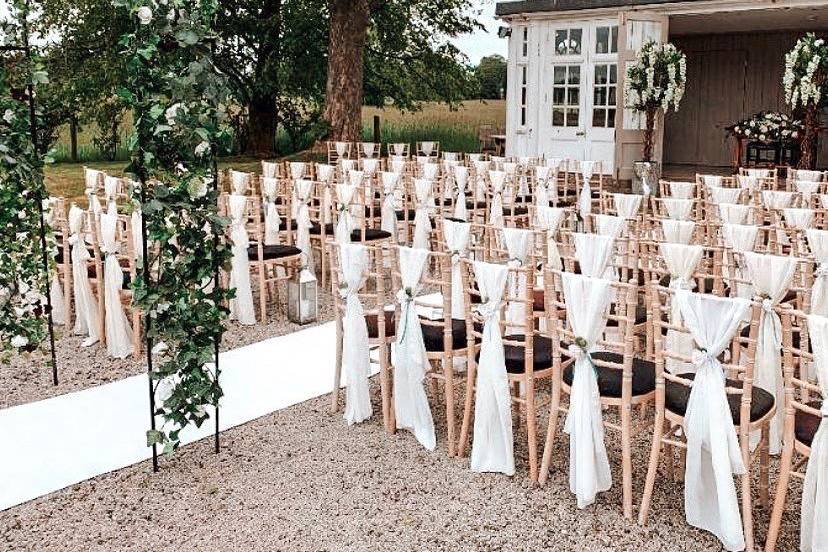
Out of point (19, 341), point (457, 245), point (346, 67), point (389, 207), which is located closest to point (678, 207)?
point (457, 245)

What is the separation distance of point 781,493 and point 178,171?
2.93 m

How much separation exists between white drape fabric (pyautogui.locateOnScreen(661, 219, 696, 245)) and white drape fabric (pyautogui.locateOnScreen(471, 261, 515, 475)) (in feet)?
6.73

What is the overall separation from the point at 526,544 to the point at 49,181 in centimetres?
1122

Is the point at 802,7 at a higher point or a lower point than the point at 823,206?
higher

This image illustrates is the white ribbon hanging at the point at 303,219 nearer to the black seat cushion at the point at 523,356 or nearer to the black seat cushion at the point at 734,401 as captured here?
the black seat cushion at the point at 523,356

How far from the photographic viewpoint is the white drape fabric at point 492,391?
411cm

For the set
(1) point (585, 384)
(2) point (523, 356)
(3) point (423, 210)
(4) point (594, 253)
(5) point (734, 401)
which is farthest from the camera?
(3) point (423, 210)

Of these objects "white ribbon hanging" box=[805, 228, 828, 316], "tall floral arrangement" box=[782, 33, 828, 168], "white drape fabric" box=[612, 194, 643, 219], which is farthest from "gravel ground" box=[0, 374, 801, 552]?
"tall floral arrangement" box=[782, 33, 828, 168]

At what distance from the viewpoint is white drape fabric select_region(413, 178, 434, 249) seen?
8.52 metres

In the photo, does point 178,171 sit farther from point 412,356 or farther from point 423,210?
point 423,210

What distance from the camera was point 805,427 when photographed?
11.4 feet

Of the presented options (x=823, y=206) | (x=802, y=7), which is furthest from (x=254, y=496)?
(x=802, y=7)

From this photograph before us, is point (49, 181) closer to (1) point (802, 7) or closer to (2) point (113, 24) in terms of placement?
(2) point (113, 24)

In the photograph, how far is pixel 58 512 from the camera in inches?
155
